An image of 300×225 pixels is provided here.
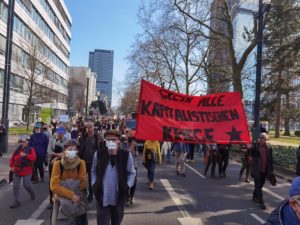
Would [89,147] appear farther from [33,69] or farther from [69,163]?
[33,69]

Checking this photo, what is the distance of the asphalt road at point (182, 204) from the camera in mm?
9047

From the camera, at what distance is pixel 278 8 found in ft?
102

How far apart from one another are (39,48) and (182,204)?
44666mm

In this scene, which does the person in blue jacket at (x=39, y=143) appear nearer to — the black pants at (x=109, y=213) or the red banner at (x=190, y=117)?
the red banner at (x=190, y=117)

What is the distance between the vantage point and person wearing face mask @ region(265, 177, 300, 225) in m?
2.86

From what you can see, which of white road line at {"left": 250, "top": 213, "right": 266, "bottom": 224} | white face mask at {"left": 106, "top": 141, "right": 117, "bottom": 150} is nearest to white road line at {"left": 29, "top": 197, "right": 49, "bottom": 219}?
white face mask at {"left": 106, "top": 141, "right": 117, "bottom": 150}

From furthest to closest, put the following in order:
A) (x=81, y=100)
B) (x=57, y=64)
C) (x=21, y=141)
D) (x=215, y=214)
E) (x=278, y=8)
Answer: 1. (x=81, y=100)
2. (x=57, y=64)
3. (x=278, y=8)
4. (x=21, y=141)
5. (x=215, y=214)

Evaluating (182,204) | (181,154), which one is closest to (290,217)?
(182,204)

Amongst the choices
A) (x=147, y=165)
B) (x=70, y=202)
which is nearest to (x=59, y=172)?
(x=70, y=202)

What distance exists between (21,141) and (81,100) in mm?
97880

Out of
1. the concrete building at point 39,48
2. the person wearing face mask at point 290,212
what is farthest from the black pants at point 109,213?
the concrete building at point 39,48

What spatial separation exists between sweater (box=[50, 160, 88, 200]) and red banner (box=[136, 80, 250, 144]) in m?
2.04

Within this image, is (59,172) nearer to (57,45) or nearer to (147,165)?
(147,165)

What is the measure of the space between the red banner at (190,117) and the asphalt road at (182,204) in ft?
5.14
